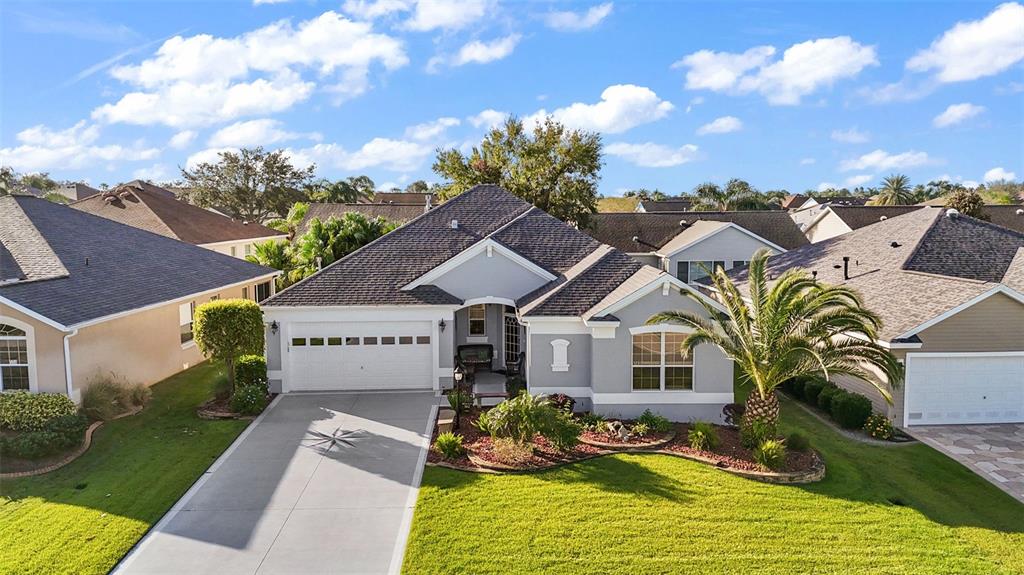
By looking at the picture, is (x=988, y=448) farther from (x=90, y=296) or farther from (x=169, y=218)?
(x=169, y=218)

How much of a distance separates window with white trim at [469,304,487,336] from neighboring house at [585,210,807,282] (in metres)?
17.1

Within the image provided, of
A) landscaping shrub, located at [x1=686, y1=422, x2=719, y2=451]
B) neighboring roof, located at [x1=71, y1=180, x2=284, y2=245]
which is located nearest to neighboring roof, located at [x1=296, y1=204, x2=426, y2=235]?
neighboring roof, located at [x1=71, y1=180, x2=284, y2=245]

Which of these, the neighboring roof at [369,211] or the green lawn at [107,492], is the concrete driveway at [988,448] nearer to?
the green lawn at [107,492]

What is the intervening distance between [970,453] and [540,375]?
1016 cm

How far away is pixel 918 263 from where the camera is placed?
66.0 feet

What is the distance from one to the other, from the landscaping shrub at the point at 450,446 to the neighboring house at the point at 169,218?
2625cm

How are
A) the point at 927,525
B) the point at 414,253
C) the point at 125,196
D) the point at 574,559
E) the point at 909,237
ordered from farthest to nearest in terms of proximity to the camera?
the point at 125,196 → the point at 909,237 → the point at 414,253 → the point at 927,525 → the point at 574,559

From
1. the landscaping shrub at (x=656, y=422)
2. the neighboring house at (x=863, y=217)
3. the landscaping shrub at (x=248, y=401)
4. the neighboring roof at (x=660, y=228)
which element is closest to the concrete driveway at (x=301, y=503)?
the landscaping shrub at (x=248, y=401)

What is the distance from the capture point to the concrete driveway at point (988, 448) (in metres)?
12.3

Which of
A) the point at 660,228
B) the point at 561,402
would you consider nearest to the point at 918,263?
the point at 561,402

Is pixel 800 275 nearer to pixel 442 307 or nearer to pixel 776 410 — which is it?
pixel 776 410

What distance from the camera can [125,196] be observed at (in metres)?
37.1

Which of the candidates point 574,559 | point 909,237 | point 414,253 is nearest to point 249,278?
point 414,253

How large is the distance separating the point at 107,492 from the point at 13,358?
20.1 feet
